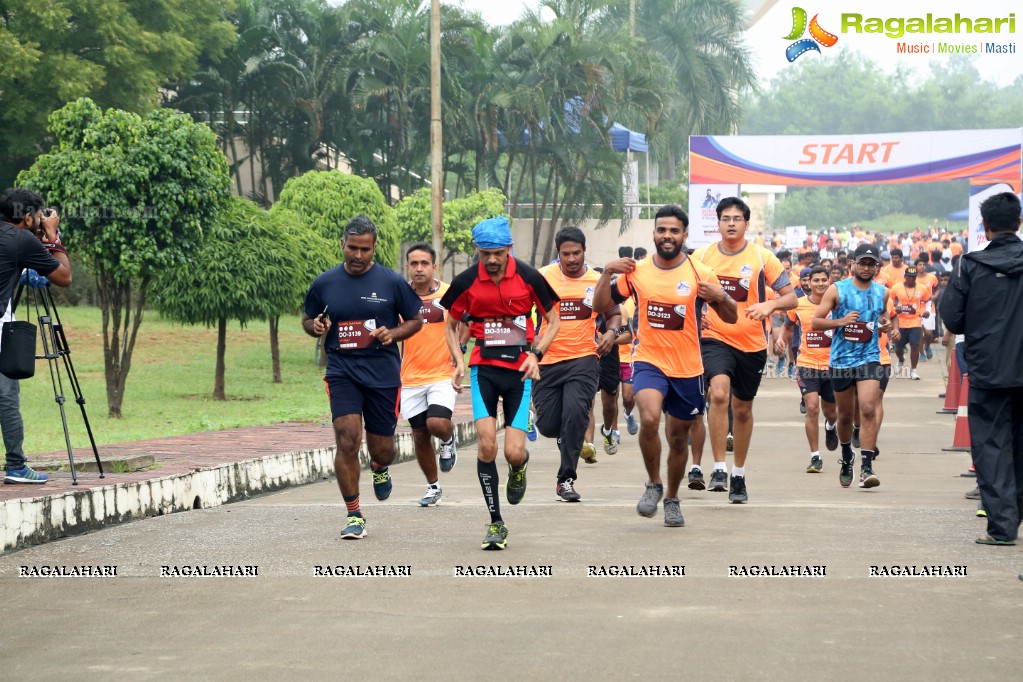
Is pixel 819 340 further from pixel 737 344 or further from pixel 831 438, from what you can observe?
pixel 737 344

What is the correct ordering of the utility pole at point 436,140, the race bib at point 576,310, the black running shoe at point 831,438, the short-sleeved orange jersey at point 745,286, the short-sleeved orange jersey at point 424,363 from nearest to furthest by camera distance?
the short-sleeved orange jersey at point 745,286 < the short-sleeved orange jersey at point 424,363 < the race bib at point 576,310 < the black running shoe at point 831,438 < the utility pole at point 436,140

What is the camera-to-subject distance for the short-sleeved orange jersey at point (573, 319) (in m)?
12.3

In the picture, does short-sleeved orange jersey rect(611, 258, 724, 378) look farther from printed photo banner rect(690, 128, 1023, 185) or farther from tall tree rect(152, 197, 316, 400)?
printed photo banner rect(690, 128, 1023, 185)

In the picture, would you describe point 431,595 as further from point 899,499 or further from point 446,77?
point 446,77

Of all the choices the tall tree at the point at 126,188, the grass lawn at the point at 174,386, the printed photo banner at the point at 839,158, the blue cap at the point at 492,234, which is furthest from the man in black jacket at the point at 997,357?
the printed photo banner at the point at 839,158

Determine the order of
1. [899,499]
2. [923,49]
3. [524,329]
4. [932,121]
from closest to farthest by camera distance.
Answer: [524,329], [899,499], [923,49], [932,121]

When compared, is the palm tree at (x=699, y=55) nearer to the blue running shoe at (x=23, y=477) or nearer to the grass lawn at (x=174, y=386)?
the grass lawn at (x=174, y=386)

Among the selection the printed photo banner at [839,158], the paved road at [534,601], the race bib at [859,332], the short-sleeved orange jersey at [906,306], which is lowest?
the paved road at [534,601]

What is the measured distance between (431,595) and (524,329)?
234cm

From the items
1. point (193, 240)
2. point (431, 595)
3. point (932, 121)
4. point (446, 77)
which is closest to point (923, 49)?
point (446, 77)

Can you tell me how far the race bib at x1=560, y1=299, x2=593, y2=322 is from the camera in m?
12.6

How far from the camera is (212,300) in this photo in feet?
83.5

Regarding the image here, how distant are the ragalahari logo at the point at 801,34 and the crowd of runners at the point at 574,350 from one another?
24636 mm

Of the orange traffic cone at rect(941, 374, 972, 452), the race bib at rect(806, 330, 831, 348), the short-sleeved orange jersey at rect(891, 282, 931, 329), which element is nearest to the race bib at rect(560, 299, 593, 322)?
the race bib at rect(806, 330, 831, 348)
